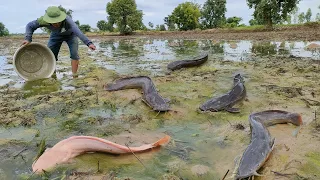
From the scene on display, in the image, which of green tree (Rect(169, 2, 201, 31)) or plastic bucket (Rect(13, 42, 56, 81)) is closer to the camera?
plastic bucket (Rect(13, 42, 56, 81))

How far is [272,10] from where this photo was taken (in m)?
30.5

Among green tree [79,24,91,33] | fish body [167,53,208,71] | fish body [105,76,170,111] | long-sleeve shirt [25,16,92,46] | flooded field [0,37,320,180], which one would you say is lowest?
flooded field [0,37,320,180]

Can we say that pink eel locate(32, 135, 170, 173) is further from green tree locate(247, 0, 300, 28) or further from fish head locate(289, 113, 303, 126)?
green tree locate(247, 0, 300, 28)

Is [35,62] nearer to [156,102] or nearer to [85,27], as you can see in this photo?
[156,102]

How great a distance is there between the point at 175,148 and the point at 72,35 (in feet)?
19.0

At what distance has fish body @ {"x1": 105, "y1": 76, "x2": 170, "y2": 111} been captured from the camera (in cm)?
548

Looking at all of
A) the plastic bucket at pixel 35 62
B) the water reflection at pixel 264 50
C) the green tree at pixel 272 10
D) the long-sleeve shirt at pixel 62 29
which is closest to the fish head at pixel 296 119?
the long-sleeve shirt at pixel 62 29

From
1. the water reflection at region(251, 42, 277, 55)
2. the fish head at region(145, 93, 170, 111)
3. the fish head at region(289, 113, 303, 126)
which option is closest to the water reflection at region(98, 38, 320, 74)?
the water reflection at region(251, 42, 277, 55)

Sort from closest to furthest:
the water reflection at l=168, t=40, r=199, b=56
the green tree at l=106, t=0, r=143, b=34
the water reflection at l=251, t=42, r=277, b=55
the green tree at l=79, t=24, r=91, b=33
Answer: the water reflection at l=251, t=42, r=277, b=55 → the water reflection at l=168, t=40, r=199, b=56 → the green tree at l=106, t=0, r=143, b=34 → the green tree at l=79, t=24, r=91, b=33

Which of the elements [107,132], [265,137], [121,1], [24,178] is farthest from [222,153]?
[121,1]

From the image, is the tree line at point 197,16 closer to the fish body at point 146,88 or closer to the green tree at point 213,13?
the green tree at point 213,13

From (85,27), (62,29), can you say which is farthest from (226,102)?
(85,27)

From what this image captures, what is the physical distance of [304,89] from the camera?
650cm

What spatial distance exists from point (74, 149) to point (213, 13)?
56.7 m
